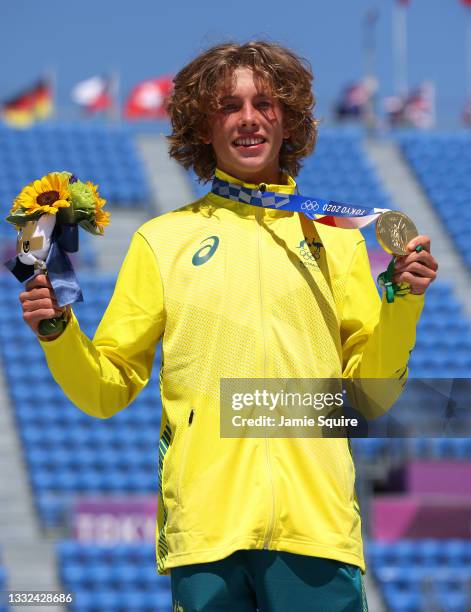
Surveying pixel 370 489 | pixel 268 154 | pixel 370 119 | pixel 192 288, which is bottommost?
pixel 370 489

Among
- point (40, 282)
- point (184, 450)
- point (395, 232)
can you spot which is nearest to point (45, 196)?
point (40, 282)

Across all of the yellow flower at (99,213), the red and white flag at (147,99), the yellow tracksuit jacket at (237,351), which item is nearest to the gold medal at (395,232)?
the yellow tracksuit jacket at (237,351)

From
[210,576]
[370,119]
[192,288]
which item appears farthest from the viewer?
[370,119]

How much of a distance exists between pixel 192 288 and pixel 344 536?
1.81ft

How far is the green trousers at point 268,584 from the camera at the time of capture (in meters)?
2.04

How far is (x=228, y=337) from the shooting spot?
218cm

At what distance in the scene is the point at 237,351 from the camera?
7.11ft

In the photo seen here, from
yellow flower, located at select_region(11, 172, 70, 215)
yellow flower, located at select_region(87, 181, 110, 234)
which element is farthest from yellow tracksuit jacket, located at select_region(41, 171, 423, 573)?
yellow flower, located at select_region(11, 172, 70, 215)

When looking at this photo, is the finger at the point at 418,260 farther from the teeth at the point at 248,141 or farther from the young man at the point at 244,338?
the teeth at the point at 248,141

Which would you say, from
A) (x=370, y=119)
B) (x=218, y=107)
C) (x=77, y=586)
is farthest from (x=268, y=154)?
(x=370, y=119)

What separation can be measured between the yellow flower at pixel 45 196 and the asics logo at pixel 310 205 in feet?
1.52

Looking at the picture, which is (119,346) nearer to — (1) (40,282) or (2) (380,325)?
(1) (40,282)

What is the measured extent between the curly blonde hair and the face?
0.02 meters

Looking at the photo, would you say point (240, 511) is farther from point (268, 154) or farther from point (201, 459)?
point (268, 154)
